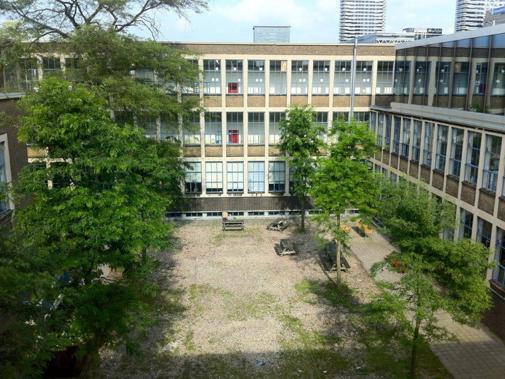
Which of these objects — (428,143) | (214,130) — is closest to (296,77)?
(214,130)

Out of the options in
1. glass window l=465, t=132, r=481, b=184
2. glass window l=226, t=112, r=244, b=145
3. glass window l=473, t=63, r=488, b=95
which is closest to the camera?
glass window l=473, t=63, r=488, b=95

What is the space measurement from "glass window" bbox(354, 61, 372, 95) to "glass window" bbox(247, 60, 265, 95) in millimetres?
6731

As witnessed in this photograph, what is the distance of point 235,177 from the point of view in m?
32.4

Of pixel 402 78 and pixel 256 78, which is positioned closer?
pixel 402 78

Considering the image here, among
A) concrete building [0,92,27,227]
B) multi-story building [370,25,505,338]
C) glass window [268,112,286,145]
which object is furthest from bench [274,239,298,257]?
concrete building [0,92,27,227]

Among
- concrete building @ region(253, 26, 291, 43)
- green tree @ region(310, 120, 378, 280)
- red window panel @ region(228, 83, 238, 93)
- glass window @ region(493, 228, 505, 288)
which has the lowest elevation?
glass window @ region(493, 228, 505, 288)

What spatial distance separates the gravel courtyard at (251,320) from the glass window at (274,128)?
901cm

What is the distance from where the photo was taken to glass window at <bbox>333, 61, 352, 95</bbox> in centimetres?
3159

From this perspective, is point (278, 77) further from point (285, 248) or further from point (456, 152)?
point (456, 152)

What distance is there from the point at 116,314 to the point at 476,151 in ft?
51.3

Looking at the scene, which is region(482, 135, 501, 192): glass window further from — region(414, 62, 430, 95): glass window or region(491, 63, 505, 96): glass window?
region(414, 62, 430, 95): glass window

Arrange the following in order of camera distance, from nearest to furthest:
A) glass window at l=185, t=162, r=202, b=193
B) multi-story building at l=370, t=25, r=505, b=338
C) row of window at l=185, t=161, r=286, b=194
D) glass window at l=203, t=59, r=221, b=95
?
multi-story building at l=370, t=25, r=505, b=338, glass window at l=203, t=59, r=221, b=95, glass window at l=185, t=162, r=202, b=193, row of window at l=185, t=161, r=286, b=194

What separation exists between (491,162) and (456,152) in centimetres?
270

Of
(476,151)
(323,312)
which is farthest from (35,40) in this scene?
(476,151)
